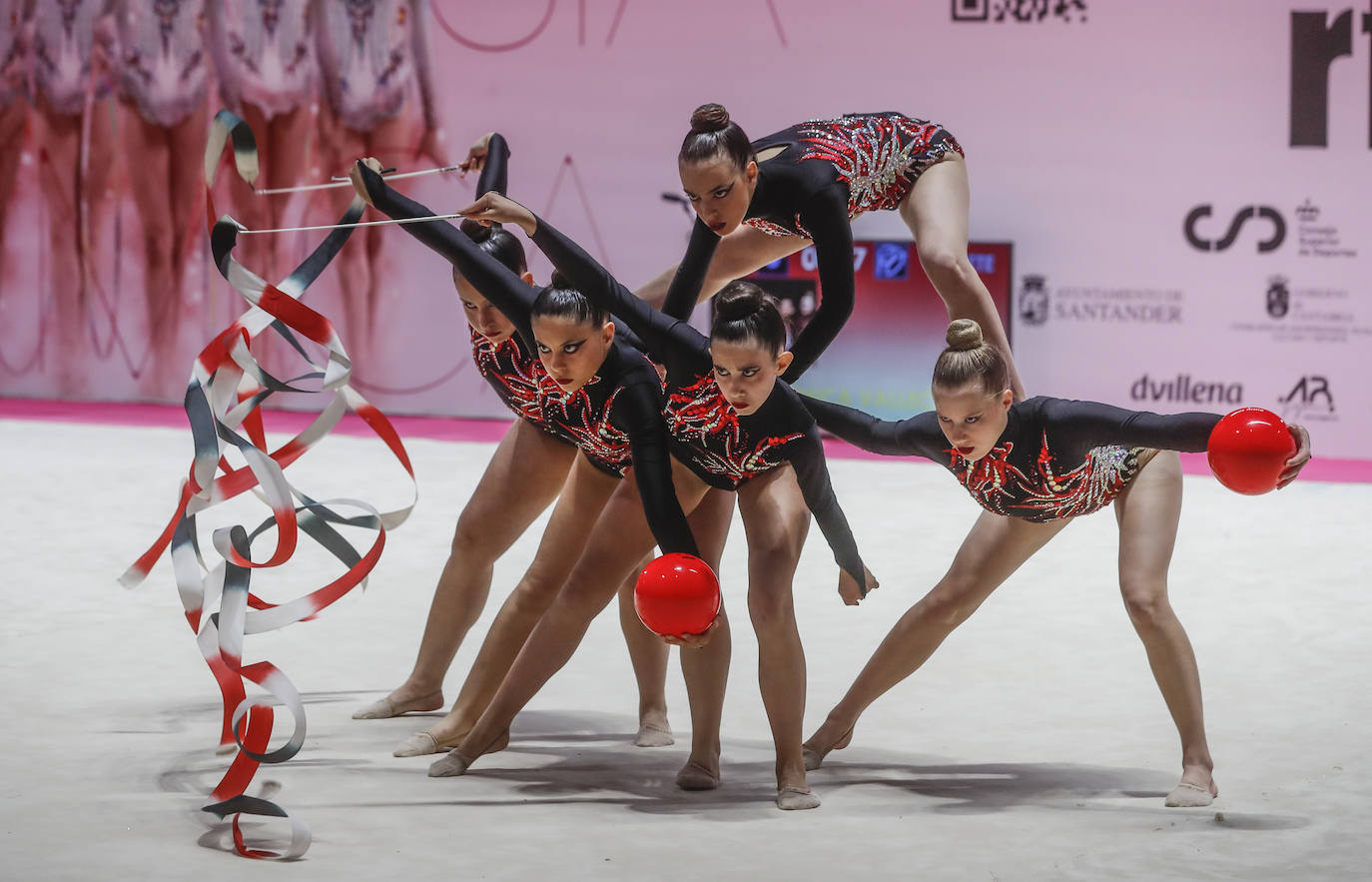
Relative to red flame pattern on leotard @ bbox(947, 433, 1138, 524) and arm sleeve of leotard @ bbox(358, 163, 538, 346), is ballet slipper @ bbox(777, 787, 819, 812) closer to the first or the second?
red flame pattern on leotard @ bbox(947, 433, 1138, 524)

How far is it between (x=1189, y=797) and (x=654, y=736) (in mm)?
1301

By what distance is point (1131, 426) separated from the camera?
131 inches

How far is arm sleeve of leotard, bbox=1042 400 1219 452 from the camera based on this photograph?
3.31 meters

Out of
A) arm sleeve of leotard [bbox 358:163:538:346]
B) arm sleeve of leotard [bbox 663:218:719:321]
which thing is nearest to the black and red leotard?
arm sleeve of leotard [bbox 358:163:538:346]

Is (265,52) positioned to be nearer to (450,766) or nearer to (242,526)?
(242,526)

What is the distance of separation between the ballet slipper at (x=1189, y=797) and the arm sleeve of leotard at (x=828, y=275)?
1.25m

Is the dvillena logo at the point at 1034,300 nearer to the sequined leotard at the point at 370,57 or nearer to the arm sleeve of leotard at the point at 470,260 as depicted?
the sequined leotard at the point at 370,57

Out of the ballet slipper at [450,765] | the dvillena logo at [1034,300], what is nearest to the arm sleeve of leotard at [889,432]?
the ballet slipper at [450,765]

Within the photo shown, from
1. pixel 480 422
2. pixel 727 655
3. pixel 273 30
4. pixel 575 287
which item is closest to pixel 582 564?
pixel 727 655

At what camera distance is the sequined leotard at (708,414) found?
3543 millimetres

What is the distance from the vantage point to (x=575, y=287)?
3605 mm

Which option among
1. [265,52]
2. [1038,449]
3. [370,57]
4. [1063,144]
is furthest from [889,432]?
[265,52]

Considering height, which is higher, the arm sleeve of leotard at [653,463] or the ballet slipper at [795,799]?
the arm sleeve of leotard at [653,463]

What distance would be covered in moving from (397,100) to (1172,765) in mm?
7272
